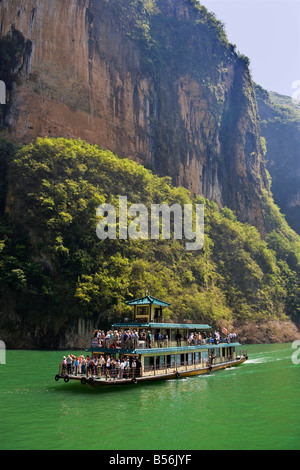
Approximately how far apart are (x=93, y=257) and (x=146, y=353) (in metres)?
33.4

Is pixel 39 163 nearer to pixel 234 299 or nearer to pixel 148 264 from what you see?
pixel 148 264

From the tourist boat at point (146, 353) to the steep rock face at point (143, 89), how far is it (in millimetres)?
54182

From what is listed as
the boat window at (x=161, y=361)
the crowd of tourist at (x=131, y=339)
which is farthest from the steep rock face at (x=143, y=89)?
the boat window at (x=161, y=361)

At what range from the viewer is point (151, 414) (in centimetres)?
2095

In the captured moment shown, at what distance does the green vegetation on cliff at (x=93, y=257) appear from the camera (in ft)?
185

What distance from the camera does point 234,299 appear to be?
269 feet

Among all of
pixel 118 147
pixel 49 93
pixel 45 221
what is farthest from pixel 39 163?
pixel 118 147

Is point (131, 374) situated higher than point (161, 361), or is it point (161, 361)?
point (161, 361)

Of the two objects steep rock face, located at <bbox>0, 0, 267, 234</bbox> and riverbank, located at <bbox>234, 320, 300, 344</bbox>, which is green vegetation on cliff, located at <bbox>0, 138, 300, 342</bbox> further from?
steep rock face, located at <bbox>0, 0, 267, 234</bbox>

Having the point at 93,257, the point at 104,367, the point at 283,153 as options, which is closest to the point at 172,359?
the point at 104,367

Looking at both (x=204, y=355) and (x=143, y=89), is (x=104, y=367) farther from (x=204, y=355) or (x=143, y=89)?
(x=143, y=89)

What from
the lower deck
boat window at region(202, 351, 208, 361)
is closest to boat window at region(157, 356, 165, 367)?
the lower deck

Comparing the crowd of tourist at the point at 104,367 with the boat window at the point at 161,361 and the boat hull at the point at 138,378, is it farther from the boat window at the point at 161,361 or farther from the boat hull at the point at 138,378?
the boat window at the point at 161,361

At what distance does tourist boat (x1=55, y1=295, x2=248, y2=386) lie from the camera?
28.0m
